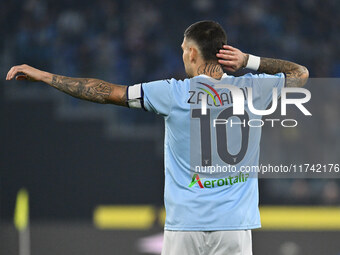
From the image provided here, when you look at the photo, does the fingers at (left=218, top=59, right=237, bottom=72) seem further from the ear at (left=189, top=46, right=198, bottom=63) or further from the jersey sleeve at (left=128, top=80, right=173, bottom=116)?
the jersey sleeve at (left=128, top=80, right=173, bottom=116)

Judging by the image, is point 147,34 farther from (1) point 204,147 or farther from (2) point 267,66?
(1) point 204,147

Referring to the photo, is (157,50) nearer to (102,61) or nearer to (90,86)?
(102,61)

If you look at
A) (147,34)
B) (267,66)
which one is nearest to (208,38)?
(267,66)

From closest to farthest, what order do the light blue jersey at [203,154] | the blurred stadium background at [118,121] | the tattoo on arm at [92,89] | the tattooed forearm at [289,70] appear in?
the light blue jersey at [203,154] → the tattoo on arm at [92,89] → the tattooed forearm at [289,70] → the blurred stadium background at [118,121]

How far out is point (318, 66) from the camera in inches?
417

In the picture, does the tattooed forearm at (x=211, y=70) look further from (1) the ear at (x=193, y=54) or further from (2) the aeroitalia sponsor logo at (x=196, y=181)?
(2) the aeroitalia sponsor logo at (x=196, y=181)

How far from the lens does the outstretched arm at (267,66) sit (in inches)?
120

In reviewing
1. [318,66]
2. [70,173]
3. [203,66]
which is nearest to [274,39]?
[318,66]

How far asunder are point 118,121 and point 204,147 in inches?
287

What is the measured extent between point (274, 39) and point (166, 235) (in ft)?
27.6

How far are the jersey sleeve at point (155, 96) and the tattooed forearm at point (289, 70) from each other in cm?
59

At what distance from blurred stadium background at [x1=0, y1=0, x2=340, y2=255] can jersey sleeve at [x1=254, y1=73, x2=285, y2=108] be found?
4.76 metres

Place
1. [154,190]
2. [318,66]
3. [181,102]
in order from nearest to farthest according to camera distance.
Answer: [181,102] → [154,190] → [318,66]

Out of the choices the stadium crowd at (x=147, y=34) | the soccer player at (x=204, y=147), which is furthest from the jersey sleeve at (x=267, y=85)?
the stadium crowd at (x=147, y=34)
